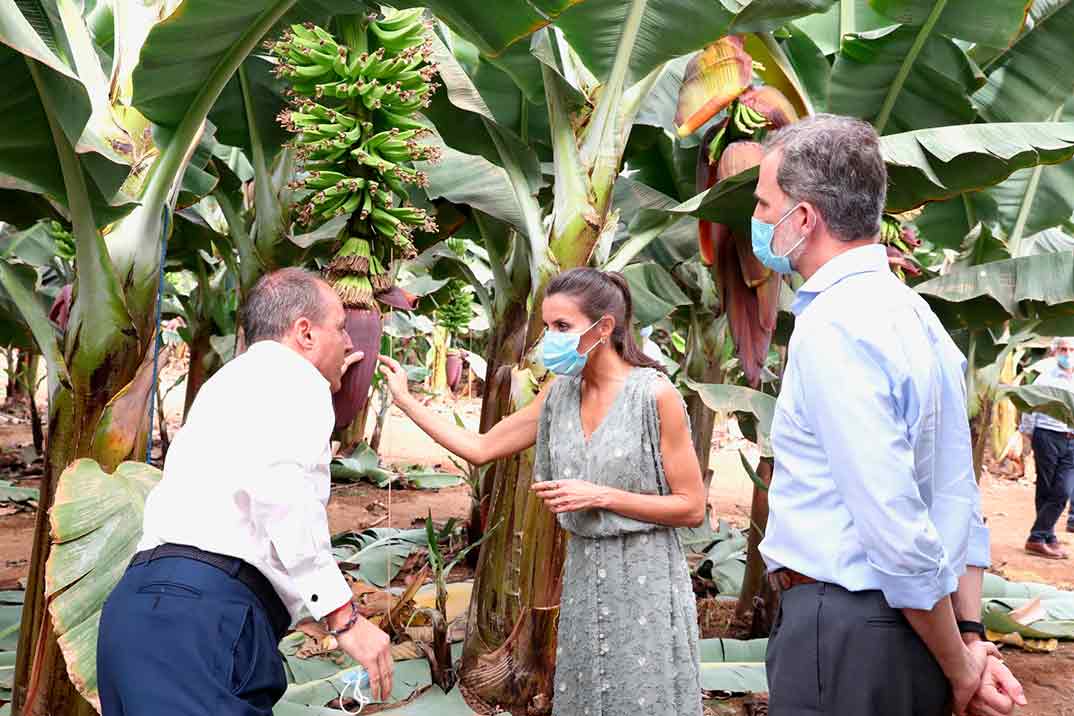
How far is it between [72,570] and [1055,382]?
8.93 metres

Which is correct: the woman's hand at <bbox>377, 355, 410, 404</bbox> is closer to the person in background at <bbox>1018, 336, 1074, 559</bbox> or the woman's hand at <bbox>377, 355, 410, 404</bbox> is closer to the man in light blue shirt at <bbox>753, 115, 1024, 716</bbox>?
the man in light blue shirt at <bbox>753, 115, 1024, 716</bbox>

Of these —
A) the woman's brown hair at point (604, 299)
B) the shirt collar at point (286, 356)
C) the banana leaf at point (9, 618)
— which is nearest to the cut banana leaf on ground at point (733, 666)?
the woman's brown hair at point (604, 299)

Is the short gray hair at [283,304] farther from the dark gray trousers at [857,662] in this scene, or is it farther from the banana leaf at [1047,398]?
the banana leaf at [1047,398]

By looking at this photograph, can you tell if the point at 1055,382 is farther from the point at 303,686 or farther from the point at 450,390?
the point at 450,390

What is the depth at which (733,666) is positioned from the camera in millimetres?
4492

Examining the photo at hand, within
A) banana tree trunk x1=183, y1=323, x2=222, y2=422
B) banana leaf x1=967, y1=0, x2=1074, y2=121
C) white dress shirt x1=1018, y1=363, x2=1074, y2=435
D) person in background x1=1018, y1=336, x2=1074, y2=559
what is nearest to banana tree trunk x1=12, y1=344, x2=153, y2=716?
banana tree trunk x1=183, y1=323, x2=222, y2=422

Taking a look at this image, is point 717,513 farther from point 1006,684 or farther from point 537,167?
point 1006,684

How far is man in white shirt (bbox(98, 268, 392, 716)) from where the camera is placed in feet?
6.93

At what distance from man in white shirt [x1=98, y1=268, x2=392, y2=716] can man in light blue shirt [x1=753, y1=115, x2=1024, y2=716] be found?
41.0 inches

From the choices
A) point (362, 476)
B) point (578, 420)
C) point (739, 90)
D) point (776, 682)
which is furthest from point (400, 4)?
point (362, 476)

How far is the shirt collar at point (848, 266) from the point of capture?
1770mm

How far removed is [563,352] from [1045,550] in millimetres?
8582

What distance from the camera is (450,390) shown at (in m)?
21.3

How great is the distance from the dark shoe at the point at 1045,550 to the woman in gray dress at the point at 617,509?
8187mm
